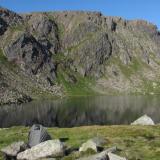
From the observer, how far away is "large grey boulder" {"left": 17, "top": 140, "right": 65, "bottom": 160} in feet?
136

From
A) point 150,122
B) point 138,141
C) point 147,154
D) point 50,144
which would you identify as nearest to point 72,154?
point 50,144

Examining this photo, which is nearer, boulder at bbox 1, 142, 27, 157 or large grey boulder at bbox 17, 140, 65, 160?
large grey boulder at bbox 17, 140, 65, 160

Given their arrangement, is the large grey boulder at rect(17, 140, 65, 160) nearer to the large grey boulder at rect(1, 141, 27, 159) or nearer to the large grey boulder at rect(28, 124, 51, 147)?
the large grey boulder at rect(1, 141, 27, 159)

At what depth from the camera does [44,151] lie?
136ft

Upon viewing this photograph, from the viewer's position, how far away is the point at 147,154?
42.5 meters

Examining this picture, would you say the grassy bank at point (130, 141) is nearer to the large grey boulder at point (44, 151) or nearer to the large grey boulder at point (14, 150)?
the large grey boulder at point (44, 151)

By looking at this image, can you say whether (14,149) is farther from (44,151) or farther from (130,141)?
(130,141)

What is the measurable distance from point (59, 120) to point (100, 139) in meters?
147

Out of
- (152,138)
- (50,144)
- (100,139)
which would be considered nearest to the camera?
(50,144)

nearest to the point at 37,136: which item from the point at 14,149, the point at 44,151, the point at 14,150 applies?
the point at 14,149

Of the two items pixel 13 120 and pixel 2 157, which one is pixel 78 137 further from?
pixel 13 120

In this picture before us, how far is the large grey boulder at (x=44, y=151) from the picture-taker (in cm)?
4138

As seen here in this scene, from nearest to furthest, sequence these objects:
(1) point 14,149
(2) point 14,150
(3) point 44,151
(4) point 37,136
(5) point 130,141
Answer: (3) point 44,151 → (2) point 14,150 → (1) point 14,149 → (4) point 37,136 → (5) point 130,141

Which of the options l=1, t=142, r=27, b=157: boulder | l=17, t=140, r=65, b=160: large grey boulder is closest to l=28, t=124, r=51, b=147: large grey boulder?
l=1, t=142, r=27, b=157: boulder
